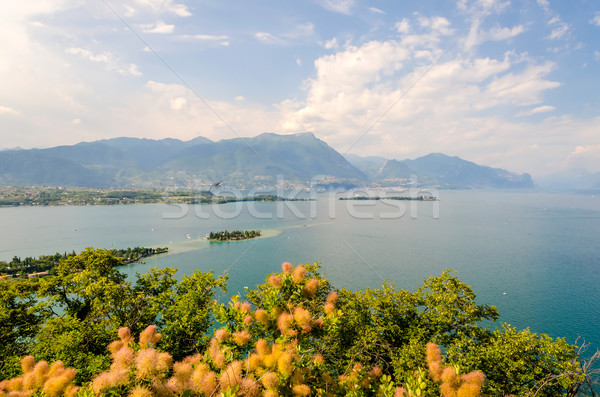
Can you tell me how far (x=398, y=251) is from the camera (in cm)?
3834

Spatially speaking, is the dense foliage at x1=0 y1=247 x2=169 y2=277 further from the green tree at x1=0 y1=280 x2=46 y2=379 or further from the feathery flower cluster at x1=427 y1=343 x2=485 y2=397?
the feathery flower cluster at x1=427 y1=343 x2=485 y2=397

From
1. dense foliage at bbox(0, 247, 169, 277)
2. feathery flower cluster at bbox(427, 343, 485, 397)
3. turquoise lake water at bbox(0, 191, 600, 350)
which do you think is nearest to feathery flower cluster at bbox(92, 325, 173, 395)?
feathery flower cluster at bbox(427, 343, 485, 397)

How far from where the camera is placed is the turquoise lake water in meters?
23.3

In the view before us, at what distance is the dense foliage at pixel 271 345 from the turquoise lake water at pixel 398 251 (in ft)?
49.1

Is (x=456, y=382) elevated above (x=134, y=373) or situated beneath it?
situated beneath

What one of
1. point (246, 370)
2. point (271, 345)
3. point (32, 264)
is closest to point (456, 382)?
point (271, 345)

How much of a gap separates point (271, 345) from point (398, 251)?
3801 cm

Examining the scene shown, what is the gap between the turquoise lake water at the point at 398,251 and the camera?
76.5ft

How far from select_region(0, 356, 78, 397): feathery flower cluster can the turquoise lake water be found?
22106mm

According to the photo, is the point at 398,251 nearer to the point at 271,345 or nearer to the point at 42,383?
the point at 271,345

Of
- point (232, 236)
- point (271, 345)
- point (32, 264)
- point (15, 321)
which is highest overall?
point (271, 345)

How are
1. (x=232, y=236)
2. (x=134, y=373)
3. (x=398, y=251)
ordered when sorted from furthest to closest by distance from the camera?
(x=232, y=236) < (x=398, y=251) < (x=134, y=373)

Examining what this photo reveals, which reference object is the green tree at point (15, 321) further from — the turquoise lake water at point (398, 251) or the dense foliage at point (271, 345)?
the turquoise lake water at point (398, 251)

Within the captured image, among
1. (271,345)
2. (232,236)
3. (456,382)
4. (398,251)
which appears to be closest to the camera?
(456,382)
